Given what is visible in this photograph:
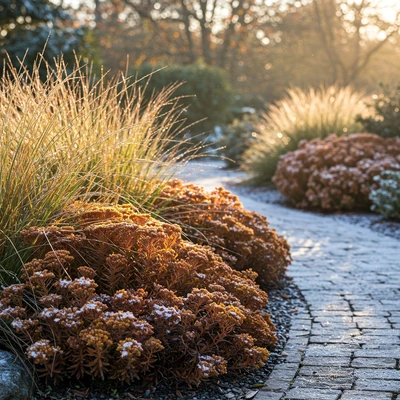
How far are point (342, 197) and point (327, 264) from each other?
9.44ft

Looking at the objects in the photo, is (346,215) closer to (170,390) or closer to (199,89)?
(170,390)

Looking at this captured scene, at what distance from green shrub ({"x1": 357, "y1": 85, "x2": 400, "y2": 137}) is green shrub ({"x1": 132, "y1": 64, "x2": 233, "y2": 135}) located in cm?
799

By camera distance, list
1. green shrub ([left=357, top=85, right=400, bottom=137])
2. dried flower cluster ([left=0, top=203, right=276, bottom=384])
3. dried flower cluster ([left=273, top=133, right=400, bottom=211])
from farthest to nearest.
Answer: green shrub ([left=357, top=85, right=400, bottom=137]) → dried flower cluster ([left=273, top=133, right=400, bottom=211]) → dried flower cluster ([left=0, top=203, right=276, bottom=384])

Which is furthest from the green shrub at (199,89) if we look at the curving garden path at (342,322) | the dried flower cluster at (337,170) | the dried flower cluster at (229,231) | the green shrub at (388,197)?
the dried flower cluster at (229,231)

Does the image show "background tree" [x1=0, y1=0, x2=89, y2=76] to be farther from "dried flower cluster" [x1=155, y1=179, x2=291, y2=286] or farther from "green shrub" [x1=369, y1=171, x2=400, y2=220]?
"dried flower cluster" [x1=155, y1=179, x2=291, y2=286]

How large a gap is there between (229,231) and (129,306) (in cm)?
160

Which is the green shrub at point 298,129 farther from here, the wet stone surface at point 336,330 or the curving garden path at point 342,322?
the wet stone surface at point 336,330

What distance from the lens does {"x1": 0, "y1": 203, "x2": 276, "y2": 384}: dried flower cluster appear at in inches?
98.9

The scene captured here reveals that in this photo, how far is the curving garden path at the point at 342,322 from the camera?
2719 mm

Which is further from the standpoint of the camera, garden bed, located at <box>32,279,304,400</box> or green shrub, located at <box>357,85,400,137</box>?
green shrub, located at <box>357,85,400,137</box>

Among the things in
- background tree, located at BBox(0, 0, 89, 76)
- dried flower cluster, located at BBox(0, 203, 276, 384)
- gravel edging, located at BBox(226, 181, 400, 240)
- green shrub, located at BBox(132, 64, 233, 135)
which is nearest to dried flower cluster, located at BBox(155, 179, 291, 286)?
dried flower cluster, located at BBox(0, 203, 276, 384)

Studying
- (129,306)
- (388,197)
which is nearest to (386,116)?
(388,197)

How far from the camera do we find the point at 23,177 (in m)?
3.22

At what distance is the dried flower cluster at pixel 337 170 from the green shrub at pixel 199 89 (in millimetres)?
8331
